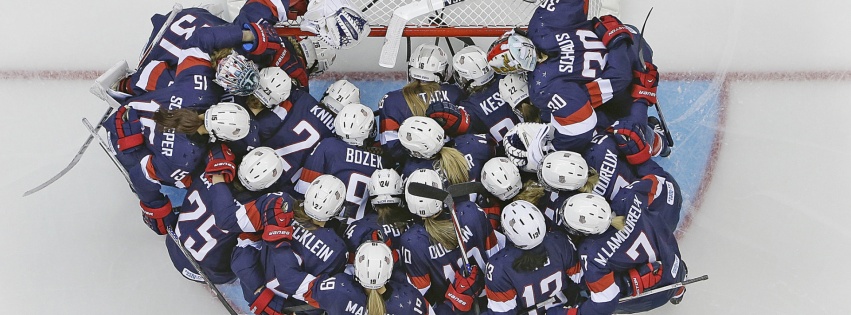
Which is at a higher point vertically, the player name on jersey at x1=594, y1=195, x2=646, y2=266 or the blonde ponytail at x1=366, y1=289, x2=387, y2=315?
the player name on jersey at x1=594, y1=195, x2=646, y2=266

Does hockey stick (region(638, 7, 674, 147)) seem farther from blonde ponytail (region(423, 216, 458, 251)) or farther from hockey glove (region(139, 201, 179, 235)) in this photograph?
hockey glove (region(139, 201, 179, 235))

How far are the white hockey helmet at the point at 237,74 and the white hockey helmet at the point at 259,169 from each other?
12.0 inches

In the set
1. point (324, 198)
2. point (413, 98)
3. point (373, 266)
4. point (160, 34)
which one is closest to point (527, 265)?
point (373, 266)

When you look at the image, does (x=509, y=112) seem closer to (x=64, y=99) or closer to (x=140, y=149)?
(x=140, y=149)

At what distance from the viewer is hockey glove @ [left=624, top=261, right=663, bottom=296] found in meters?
3.46

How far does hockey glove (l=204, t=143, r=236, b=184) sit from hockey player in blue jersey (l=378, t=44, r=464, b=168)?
2.54 ft

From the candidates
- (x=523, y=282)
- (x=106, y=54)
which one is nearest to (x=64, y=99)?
(x=106, y=54)

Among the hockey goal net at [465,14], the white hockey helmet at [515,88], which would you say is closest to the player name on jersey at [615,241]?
the white hockey helmet at [515,88]

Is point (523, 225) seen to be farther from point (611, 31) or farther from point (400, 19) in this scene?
point (400, 19)

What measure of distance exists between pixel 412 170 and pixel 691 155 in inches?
72.7

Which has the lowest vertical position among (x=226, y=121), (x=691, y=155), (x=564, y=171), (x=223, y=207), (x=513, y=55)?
(x=691, y=155)

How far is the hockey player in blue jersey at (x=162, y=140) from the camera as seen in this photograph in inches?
139

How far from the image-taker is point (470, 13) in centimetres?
435

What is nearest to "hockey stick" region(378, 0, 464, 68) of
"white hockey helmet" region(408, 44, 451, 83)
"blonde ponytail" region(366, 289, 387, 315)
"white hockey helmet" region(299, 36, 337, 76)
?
"white hockey helmet" region(408, 44, 451, 83)
